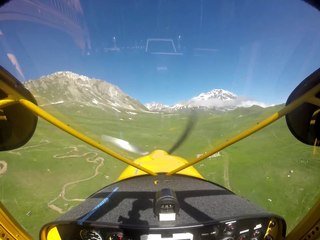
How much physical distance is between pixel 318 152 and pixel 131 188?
1.20 meters

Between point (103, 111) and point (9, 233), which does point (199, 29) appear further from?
point (9, 233)

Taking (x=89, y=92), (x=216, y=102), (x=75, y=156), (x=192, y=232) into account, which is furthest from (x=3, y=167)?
(x=216, y=102)

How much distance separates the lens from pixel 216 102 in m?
2.05

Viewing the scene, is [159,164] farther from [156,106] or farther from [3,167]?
[3,167]

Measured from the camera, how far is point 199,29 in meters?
2.15

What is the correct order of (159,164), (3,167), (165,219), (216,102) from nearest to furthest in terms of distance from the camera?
(165,219) < (3,167) < (216,102) < (159,164)

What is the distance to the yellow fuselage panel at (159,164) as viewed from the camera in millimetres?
2141

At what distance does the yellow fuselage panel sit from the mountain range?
0.39m

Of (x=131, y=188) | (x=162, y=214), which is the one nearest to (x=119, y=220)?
(x=162, y=214)

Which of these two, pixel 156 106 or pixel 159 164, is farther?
pixel 156 106

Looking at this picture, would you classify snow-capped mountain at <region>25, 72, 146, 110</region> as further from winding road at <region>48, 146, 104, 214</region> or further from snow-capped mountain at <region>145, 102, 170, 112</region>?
winding road at <region>48, 146, 104, 214</region>

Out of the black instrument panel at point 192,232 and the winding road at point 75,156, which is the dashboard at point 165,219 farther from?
the winding road at point 75,156

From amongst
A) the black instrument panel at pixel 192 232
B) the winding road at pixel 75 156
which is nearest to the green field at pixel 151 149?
the winding road at pixel 75 156

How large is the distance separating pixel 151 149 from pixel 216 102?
668 millimetres
